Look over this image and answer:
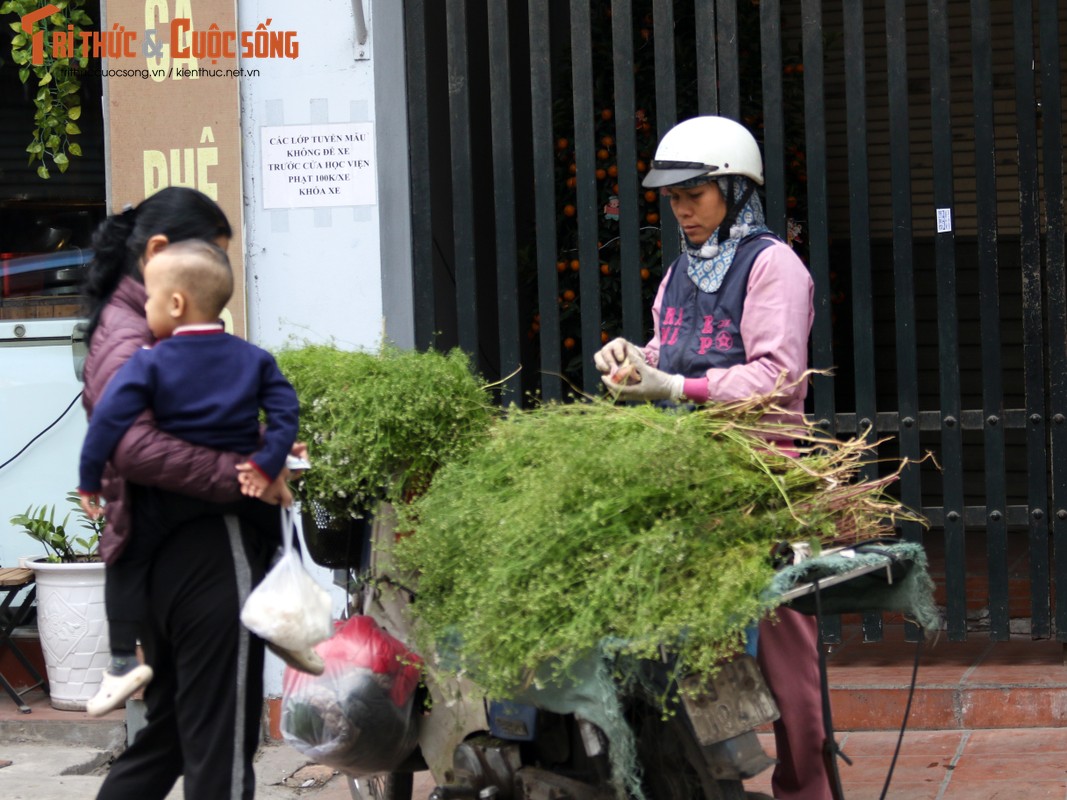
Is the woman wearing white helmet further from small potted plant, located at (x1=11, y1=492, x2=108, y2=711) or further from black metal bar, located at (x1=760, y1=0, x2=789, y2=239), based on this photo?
small potted plant, located at (x1=11, y1=492, x2=108, y2=711)

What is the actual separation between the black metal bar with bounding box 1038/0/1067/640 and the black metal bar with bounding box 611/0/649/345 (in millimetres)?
1440

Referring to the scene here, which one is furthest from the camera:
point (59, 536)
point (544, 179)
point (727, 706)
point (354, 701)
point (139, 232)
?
point (59, 536)

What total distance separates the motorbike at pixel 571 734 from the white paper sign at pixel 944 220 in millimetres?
2289

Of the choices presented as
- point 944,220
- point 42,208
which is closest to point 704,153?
point 944,220

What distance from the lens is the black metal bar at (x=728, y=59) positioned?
501 centimetres

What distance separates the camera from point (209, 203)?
323 cm

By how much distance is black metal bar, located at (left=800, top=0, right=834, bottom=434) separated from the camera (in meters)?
4.95

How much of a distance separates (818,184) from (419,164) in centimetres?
151

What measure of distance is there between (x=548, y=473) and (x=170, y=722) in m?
1.13

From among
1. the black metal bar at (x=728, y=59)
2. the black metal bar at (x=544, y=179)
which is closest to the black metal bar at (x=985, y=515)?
the black metal bar at (x=544, y=179)

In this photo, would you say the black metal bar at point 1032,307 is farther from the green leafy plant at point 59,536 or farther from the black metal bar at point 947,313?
the green leafy plant at point 59,536

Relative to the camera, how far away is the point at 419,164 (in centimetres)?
530

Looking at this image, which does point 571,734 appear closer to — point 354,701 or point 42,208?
point 354,701

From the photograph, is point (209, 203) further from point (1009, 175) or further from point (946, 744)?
point (1009, 175)
